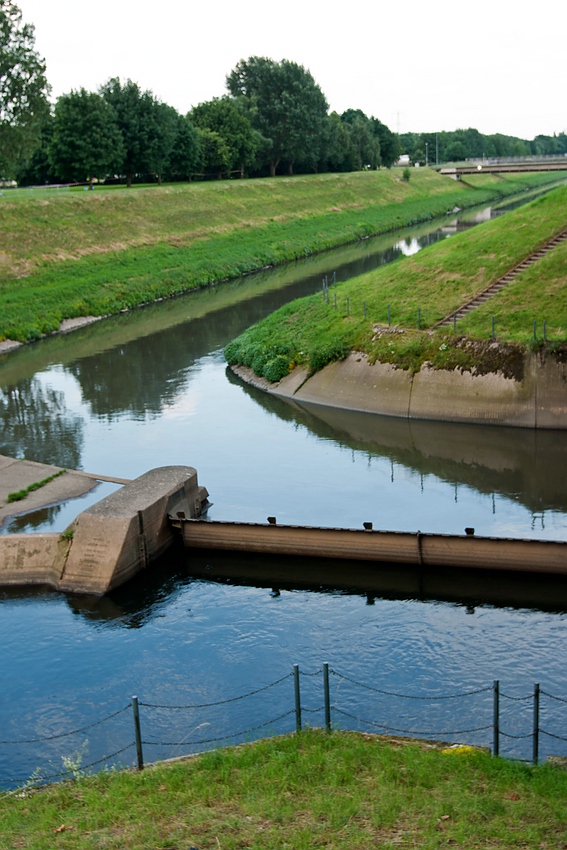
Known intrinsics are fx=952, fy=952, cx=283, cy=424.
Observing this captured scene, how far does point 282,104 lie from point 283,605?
128 meters

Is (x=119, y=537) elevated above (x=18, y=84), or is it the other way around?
(x=18, y=84)

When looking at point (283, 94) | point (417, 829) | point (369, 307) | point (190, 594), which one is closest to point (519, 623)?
point (190, 594)

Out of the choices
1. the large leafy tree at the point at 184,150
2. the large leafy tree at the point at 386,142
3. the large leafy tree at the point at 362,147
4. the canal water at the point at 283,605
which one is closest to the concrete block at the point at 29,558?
the canal water at the point at 283,605

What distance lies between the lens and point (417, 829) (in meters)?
13.4

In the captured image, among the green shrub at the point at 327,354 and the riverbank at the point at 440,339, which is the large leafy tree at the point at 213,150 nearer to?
the riverbank at the point at 440,339

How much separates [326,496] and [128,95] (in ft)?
291

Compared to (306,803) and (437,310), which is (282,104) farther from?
(306,803)

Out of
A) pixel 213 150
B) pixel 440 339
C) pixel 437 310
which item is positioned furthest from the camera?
pixel 213 150

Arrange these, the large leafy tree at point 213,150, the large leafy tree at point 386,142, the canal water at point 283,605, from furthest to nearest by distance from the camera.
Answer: the large leafy tree at point 386,142
the large leafy tree at point 213,150
the canal water at point 283,605

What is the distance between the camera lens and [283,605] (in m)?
26.0

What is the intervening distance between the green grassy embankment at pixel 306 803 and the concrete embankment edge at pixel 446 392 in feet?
79.3

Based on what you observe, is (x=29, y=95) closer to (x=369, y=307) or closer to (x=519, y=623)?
(x=369, y=307)

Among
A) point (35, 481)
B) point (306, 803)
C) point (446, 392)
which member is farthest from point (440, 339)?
point (306, 803)

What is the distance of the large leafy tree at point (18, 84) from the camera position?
78875mm
